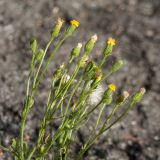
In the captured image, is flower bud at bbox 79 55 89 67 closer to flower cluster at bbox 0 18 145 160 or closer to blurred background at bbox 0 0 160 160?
flower cluster at bbox 0 18 145 160

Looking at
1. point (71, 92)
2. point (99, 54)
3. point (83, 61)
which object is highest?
point (83, 61)

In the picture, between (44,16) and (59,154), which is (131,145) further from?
(44,16)

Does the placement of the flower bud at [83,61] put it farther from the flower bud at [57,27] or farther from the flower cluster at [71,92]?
the flower bud at [57,27]

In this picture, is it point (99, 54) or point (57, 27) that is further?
point (99, 54)

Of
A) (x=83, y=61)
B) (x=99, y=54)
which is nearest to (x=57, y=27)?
(x=83, y=61)

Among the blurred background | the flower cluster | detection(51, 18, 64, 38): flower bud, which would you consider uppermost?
detection(51, 18, 64, 38): flower bud

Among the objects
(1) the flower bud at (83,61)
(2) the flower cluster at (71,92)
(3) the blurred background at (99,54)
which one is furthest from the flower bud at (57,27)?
(3) the blurred background at (99,54)

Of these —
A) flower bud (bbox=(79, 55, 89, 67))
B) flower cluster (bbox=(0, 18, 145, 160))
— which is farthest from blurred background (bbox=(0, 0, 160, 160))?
flower bud (bbox=(79, 55, 89, 67))

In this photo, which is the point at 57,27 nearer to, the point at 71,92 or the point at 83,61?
the point at 83,61

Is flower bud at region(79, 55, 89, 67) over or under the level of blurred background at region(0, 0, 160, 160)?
over
